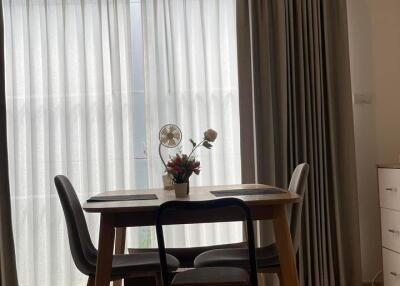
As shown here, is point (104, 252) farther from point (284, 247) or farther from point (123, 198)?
point (284, 247)

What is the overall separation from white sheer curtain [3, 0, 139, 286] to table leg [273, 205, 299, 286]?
5.67ft

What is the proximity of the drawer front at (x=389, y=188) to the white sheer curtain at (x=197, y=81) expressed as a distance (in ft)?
3.42

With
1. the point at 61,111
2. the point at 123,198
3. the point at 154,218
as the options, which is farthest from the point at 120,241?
the point at 61,111

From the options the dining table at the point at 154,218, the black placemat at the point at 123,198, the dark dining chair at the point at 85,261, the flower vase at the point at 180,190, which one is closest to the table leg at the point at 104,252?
the dining table at the point at 154,218

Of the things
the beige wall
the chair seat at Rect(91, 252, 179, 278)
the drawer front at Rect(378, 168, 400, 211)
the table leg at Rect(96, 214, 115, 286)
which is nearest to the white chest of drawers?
the drawer front at Rect(378, 168, 400, 211)

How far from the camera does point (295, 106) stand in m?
3.76

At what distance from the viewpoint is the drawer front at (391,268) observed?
3334mm

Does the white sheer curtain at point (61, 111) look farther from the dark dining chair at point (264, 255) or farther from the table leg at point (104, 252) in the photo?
the table leg at point (104, 252)

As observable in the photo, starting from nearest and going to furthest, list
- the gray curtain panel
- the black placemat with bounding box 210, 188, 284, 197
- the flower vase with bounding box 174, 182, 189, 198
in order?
1. the black placemat with bounding box 210, 188, 284, 197
2. the flower vase with bounding box 174, 182, 189, 198
3. the gray curtain panel

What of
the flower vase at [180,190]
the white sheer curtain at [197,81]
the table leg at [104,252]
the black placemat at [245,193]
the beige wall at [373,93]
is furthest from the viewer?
the beige wall at [373,93]

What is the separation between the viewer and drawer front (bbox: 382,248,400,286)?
333 centimetres

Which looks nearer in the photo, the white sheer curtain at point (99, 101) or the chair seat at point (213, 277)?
the chair seat at point (213, 277)

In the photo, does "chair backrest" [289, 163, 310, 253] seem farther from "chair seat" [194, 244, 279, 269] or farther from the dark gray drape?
the dark gray drape

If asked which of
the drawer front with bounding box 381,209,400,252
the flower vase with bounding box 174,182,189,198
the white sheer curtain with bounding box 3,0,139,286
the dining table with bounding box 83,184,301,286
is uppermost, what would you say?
the white sheer curtain with bounding box 3,0,139,286
